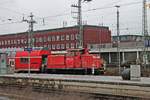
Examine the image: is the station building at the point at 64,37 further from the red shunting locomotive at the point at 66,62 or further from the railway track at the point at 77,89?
the railway track at the point at 77,89

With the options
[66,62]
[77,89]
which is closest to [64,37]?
[66,62]

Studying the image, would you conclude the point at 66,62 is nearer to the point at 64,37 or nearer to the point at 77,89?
the point at 77,89

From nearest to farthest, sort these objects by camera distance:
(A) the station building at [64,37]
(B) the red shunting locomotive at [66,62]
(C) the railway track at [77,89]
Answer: (C) the railway track at [77,89], (B) the red shunting locomotive at [66,62], (A) the station building at [64,37]

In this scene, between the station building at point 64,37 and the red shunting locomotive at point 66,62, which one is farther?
the station building at point 64,37

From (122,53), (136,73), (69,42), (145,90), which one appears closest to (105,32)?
(69,42)

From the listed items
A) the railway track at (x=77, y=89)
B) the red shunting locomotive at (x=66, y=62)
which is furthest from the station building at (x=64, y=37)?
the railway track at (x=77, y=89)

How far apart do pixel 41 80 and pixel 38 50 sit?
2170cm

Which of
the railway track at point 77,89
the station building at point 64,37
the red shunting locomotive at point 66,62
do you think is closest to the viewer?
the railway track at point 77,89

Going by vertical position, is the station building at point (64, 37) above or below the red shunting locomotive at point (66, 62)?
above

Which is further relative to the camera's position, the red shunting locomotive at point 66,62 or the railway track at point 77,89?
the red shunting locomotive at point 66,62

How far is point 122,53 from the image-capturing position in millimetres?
96125

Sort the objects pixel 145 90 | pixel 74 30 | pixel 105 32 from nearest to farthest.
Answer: pixel 145 90, pixel 74 30, pixel 105 32

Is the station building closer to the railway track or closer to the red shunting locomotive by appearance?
the red shunting locomotive

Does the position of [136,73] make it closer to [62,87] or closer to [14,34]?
→ [62,87]
